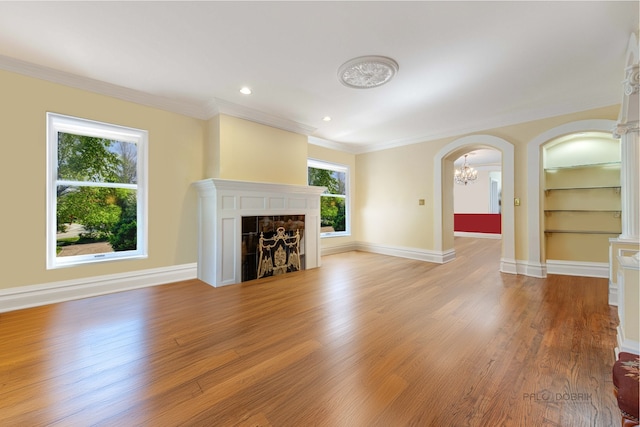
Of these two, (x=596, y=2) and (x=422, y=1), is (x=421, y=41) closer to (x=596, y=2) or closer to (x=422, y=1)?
(x=422, y=1)

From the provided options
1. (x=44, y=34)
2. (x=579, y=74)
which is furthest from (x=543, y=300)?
(x=44, y=34)

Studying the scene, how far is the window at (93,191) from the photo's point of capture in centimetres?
294

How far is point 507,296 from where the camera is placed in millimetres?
3049

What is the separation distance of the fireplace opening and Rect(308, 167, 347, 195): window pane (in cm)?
154

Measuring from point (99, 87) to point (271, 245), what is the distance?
2957 mm

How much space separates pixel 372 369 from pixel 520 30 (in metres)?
2.93

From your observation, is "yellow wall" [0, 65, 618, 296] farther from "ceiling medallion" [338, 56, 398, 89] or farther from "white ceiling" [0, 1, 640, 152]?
"ceiling medallion" [338, 56, 398, 89]

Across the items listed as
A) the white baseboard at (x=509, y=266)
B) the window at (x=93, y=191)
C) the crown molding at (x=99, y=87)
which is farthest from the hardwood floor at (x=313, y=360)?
the crown molding at (x=99, y=87)

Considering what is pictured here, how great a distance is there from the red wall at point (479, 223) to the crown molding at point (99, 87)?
30.7 feet

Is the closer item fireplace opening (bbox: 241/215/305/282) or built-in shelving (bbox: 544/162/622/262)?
fireplace opening (bbox: 241/215/305/282)

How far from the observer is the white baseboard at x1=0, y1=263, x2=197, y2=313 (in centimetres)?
266

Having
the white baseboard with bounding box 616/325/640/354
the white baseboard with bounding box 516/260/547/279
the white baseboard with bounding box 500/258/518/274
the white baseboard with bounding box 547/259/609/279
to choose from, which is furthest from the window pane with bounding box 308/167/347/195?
the white baseboard with bounding box 616/325/640/354

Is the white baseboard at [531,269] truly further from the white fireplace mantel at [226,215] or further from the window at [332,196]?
the white fireplace mantel at [226,215]

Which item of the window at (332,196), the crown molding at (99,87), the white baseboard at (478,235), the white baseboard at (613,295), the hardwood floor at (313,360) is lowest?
the hardwood floor at (313,360)
